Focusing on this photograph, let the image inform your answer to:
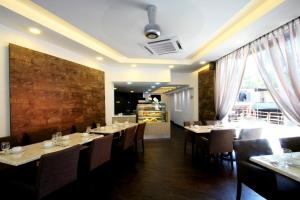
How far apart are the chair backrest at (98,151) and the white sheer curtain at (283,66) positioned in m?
3.14

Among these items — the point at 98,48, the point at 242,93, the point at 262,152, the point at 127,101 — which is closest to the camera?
the point at 262,152

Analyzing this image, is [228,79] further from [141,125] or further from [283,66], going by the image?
[141,125]

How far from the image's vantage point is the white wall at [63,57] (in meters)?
3.04

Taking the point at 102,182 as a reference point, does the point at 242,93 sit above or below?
above

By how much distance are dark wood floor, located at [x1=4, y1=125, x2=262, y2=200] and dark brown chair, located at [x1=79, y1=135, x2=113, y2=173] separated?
1.33ft

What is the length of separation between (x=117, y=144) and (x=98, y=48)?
7.90ft

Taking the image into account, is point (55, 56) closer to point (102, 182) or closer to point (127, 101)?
point (102, 182)

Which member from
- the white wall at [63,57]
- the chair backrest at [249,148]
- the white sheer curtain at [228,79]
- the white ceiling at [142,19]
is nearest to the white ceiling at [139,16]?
the white ceiling at [142,19]

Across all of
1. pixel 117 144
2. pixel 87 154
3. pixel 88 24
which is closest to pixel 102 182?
pixel 87 154

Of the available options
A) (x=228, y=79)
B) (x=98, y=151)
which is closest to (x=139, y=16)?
(x=98, y=151)

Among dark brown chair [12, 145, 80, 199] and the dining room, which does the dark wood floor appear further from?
dark brown chair [12, 145, 80, 199]

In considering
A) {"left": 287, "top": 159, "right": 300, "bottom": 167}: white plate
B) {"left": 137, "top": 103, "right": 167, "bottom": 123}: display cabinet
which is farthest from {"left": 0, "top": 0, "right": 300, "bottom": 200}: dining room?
{"left": 137, "top": 103, "right": 167, "bottom": 123}: display cabinet

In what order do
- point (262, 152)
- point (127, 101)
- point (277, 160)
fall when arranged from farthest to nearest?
point (127, 101)
point (262, 152)
point (277, 160)

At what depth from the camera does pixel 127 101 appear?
12.1 meters
